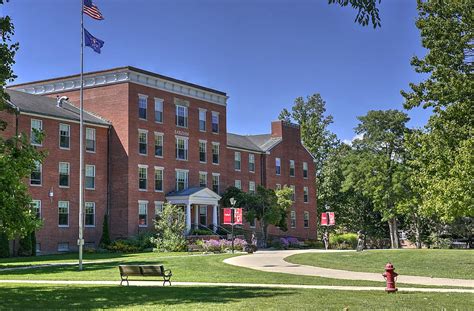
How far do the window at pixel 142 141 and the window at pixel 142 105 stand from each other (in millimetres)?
1135

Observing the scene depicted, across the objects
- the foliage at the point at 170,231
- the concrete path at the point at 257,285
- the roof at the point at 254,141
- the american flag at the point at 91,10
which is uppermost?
the american flag at the point at 91,10

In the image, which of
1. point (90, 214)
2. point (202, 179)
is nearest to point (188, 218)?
point (202, 179)

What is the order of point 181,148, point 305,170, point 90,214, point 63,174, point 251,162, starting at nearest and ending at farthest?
point 63,174, point 90,214, point 181,148, point 251,162, point 305,170

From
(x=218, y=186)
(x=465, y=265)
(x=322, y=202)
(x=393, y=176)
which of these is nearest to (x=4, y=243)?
(x=218, y=186)

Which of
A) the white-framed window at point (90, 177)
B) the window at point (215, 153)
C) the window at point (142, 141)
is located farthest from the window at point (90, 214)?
the window at point (215, 153)

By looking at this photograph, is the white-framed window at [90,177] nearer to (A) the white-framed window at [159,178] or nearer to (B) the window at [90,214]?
(B) the window at [90,214]

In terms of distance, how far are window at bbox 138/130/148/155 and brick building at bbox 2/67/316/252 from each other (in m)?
0.07

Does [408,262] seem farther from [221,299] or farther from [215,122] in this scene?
[215,122]

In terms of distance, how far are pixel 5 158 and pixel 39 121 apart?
26.2 meters

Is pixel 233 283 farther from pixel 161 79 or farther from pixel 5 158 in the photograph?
pixel 161 79

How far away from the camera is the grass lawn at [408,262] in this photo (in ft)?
86.8

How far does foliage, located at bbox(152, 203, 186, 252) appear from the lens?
42.0m

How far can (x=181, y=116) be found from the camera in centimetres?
5244

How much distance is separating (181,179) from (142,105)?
7.05 metres
